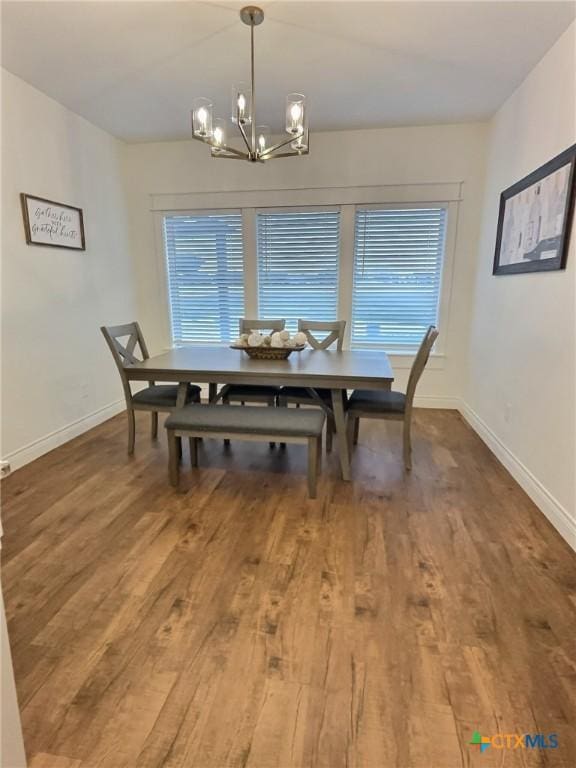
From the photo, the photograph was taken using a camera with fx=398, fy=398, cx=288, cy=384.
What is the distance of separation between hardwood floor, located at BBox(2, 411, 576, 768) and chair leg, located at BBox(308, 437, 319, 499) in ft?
0.26

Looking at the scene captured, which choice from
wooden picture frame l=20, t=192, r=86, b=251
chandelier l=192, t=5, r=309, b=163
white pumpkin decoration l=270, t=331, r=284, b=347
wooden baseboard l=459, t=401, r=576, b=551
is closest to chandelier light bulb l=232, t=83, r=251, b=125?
chandelier l=192, t=5, r=309, b=163

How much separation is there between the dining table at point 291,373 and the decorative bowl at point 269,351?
37 millimetres

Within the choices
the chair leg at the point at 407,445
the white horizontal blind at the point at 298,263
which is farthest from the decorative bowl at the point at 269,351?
the white horizontal blind at the point at 298,263

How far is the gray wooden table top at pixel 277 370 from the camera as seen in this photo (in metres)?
2.41

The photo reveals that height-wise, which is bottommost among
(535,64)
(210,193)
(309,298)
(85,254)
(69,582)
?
(69,582)

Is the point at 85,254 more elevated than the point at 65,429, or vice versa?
the point at 85,254

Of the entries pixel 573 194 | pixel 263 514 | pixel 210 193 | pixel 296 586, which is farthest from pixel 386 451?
pixel 210 193

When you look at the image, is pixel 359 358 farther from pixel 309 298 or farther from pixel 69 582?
pixel 69 582

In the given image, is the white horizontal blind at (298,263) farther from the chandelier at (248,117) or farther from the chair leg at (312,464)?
the chair leg at (312,464)

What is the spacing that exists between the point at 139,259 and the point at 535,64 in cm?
369

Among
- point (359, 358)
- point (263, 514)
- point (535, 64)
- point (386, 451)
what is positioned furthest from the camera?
point (386, 451)

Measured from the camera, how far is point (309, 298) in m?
4.13

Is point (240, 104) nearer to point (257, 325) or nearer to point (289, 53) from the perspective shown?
point (289, 53)

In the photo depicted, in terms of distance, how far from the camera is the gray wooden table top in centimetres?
241
